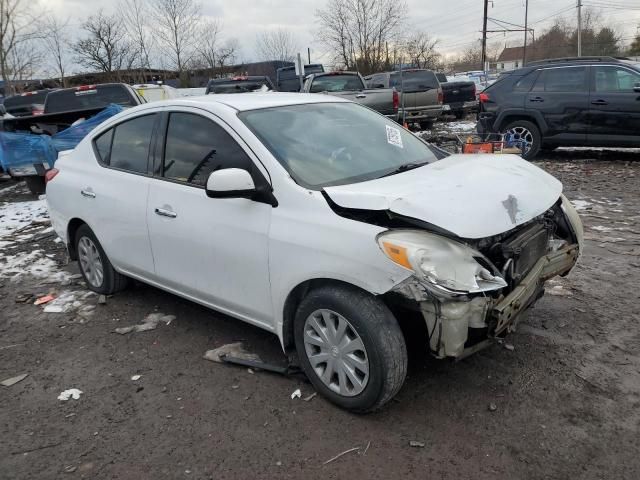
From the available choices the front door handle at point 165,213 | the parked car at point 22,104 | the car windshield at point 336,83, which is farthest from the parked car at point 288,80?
the front door handle at point 165,213

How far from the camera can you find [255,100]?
3.84 meters

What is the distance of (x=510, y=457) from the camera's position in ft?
8.63

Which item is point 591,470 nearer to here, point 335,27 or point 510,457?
point 510,457

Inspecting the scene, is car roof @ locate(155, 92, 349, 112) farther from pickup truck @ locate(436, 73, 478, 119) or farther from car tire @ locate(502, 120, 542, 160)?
pickup truck @ locate(436, 73, 478, 119)

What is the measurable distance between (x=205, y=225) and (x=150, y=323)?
1351 mm

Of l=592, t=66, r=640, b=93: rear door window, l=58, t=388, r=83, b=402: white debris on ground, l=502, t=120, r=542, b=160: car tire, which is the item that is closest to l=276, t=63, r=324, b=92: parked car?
l=502, t=120, r=542, b=160: car tire

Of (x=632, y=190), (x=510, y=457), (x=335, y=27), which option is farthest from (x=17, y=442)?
(x=335, y=27)

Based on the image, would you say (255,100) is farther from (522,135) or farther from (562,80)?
(562,80)

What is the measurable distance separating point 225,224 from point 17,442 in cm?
168

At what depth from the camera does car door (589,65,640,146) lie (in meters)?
9.14

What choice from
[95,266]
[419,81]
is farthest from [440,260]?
[419,81]

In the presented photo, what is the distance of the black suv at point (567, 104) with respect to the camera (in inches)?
365

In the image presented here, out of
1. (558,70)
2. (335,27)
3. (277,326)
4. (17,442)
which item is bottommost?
(17,442)

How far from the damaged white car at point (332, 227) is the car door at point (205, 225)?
0.04ft
